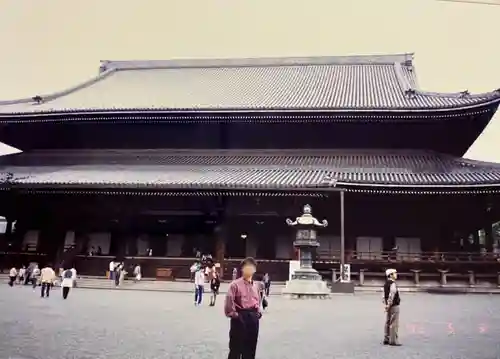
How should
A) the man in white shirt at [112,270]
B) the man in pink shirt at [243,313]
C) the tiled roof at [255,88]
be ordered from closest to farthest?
1. the man in pink shirt at [243,313]
2. the man in white shirt at [112,270]
3. the tiled roof at [255,88]

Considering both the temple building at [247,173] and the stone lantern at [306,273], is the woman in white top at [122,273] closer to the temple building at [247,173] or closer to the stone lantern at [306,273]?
the temple building at [247,173]

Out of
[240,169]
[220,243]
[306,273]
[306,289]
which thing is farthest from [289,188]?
[306,289]

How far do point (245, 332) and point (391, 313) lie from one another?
2119 millimetres

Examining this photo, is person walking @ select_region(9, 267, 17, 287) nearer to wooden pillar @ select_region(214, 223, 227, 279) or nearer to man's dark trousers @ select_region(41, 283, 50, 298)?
man's dark trousers @ select_region(41, 283, 50, 298)

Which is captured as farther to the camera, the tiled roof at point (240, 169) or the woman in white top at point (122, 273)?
the tiled roof at point (240, 169)

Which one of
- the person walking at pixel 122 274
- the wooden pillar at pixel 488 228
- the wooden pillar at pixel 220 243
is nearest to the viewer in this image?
the person walking at pixel 122 274

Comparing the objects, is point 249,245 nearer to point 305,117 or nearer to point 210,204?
point 210,204

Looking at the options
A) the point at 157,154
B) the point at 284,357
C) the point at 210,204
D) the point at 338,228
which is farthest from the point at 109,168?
the point at 284,357

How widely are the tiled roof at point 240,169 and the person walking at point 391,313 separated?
243 inches

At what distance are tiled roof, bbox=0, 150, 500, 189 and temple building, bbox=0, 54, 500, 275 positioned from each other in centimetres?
5

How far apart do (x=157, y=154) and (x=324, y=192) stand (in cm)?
522

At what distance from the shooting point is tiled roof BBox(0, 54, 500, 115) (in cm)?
1349

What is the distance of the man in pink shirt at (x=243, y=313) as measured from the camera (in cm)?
324

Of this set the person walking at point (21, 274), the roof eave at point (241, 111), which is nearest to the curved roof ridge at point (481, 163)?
the roof eave at point (241, 111)
